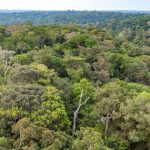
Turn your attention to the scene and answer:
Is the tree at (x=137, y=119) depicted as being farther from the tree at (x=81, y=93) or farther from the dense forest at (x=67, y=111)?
the tree at (x=81, y=93)

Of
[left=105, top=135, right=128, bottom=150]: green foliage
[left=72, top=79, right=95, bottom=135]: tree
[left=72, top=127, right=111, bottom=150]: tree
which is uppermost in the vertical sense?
[left=72, top=79, right=95, bottom=135]: tree

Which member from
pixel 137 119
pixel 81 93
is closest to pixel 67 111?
pixel 81 93

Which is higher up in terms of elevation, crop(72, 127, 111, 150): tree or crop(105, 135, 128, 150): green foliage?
crop(72, 127, 111, 150): tree

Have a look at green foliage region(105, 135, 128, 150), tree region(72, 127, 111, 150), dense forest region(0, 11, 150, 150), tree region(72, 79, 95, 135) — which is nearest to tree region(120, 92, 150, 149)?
dense forest region(0, 11, 150, 150)

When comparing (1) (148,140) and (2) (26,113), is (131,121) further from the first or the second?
(2) (26,113)

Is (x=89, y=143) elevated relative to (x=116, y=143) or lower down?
elevated

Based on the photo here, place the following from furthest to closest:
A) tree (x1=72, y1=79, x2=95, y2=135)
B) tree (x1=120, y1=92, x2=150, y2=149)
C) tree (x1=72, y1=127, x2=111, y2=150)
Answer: tree (x1=72, y1=79, x2=95, y2=135) → tree (x1=120, y1=92, x2=150, y2=149) → tree (x1=72, y1=127, x2=111, y2=150)

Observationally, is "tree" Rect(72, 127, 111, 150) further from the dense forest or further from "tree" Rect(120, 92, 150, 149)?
"tree" Rect(120, 92, 150, 149)

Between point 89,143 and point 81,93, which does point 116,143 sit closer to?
point 89,143

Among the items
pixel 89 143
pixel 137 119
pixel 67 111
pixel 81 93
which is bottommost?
pixel 67 111

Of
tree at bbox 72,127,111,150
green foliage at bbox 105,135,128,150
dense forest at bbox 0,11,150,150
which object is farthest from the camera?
green foliage at bbox 105,135,128,150

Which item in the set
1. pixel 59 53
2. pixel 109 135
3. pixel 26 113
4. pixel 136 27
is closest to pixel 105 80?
Answer: pixel 59 53

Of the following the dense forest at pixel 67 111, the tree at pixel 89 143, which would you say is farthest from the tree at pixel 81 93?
the tree at pixel 89 143
